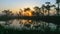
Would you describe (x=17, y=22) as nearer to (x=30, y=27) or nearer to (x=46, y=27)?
(x=30, y=27)

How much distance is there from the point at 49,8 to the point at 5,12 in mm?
1693

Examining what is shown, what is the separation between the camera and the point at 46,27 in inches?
329

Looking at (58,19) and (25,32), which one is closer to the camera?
(25,32)

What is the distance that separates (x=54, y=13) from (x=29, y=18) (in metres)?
1.05

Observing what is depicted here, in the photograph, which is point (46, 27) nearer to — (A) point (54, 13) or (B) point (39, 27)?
(B) point (39, 27)

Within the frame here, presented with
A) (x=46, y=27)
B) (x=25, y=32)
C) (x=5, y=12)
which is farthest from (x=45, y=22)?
(x=5, y=12)

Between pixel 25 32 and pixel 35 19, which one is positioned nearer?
pixel 25 32

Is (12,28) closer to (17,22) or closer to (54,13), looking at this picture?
(17,22)

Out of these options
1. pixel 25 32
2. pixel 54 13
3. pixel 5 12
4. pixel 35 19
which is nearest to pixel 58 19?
pixel 54 13

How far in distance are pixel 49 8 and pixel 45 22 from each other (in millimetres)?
570

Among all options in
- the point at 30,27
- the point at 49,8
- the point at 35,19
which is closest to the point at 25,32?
the point at 30,27

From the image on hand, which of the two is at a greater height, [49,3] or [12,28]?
[49,3]

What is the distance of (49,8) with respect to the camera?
28.8 ft

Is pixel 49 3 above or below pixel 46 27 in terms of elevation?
above
